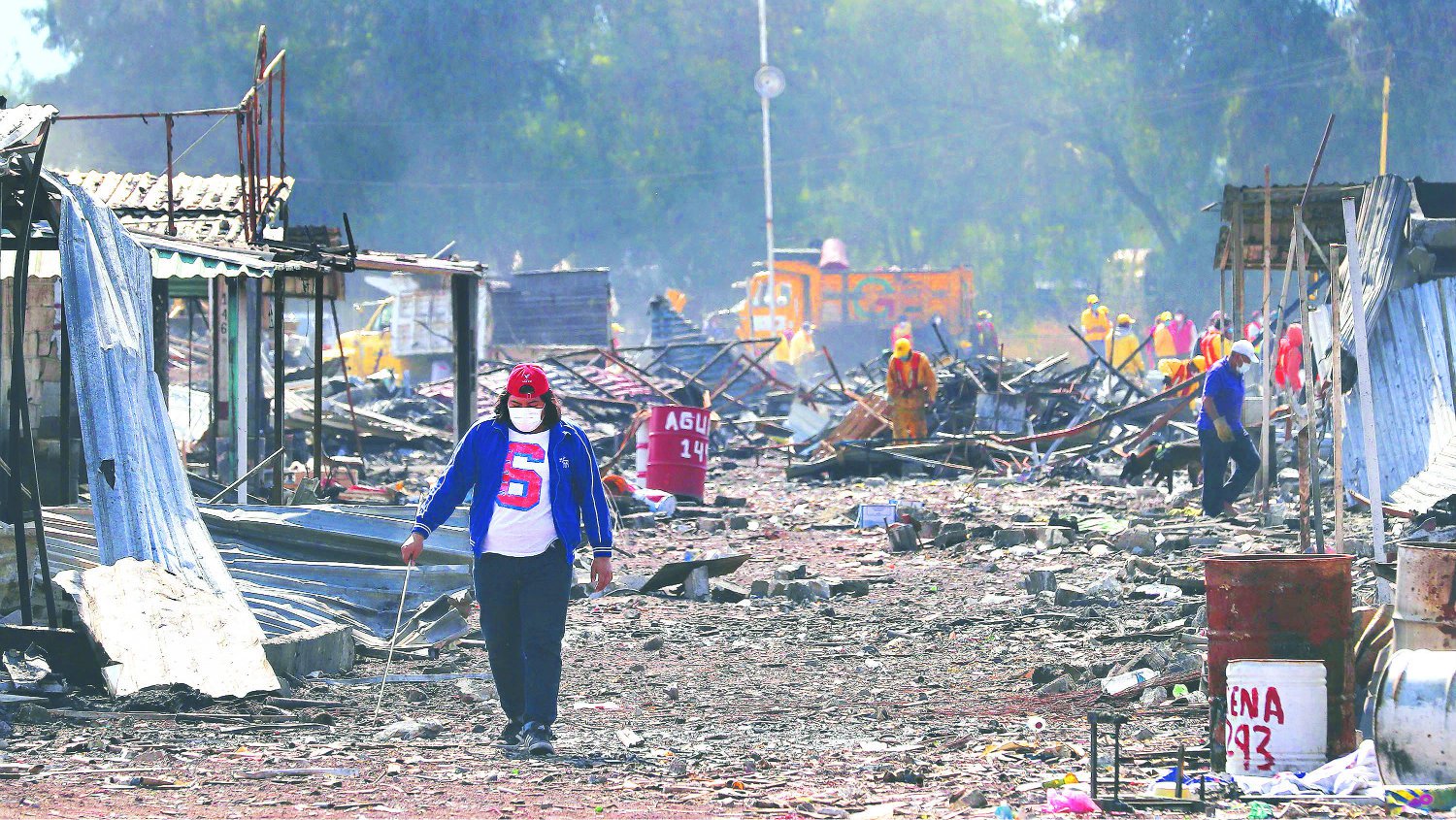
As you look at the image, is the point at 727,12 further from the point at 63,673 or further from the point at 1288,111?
the point at 63,673

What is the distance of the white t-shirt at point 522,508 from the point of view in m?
6.40

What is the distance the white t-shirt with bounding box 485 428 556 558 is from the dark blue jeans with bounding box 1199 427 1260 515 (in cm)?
914

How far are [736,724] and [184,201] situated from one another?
10998 millimetres

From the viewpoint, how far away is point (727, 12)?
2290 inches

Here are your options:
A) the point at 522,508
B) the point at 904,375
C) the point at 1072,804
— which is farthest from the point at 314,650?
the point at 904,375

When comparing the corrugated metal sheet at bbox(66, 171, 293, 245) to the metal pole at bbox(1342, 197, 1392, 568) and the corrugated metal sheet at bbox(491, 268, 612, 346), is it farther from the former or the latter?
the corrugated metal sheet at bbox(491, 268, 612, 346)

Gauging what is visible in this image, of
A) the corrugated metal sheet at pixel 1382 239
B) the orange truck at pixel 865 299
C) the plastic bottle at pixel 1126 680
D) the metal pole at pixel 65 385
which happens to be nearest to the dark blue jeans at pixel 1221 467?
the corrugated metal sheet at pixel 1382 239

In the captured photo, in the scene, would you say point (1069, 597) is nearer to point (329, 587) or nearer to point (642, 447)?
point (329, 587)

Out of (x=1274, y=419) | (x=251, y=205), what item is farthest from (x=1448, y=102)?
(x=251, y=205)

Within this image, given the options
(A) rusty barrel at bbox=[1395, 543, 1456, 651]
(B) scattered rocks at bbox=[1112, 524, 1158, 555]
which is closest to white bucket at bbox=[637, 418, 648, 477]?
(B) scattered rocks at bbox=[1112, 524, 1158, 555]

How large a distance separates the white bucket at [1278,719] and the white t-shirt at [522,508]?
2584mm

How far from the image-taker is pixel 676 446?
1703cm

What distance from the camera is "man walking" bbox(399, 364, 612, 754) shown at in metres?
6.41

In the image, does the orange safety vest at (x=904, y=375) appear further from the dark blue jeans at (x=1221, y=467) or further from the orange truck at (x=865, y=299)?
the orange truck at (x=865, y=299)
